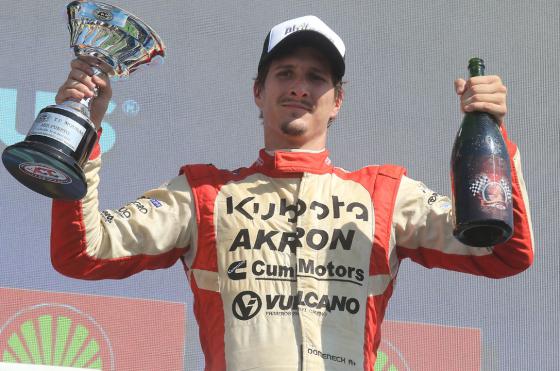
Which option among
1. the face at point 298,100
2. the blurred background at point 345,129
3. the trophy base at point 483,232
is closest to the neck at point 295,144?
the face at point 298,100

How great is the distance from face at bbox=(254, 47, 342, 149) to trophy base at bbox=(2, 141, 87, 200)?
18.3 inches

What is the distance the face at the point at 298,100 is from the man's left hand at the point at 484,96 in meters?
0.31

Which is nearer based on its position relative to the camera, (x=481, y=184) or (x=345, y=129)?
(x=481, y=184)

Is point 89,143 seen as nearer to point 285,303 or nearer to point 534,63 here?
point 285,303

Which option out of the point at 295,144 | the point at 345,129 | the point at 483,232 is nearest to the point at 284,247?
the point at 295,144

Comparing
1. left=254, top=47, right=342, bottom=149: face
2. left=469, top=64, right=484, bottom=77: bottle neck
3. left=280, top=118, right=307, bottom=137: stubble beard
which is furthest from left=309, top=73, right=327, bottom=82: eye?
left=469, top=64, right=484, bottom=77: bottle neck

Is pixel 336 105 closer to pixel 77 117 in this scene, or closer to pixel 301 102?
pixel 301 102

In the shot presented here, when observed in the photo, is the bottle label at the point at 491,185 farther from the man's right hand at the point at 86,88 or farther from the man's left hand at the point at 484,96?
the man's right hand at the point at 86,88

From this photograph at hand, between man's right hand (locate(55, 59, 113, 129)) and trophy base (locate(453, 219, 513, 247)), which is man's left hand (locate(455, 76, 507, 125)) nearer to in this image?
trophy base (locate(453, 219, 513, 247))

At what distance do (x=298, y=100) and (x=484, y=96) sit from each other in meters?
0.38

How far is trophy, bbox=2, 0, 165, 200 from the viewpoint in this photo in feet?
6.50

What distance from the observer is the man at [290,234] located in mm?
2057

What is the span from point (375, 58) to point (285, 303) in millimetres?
1565

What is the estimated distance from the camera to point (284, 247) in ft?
7.01
